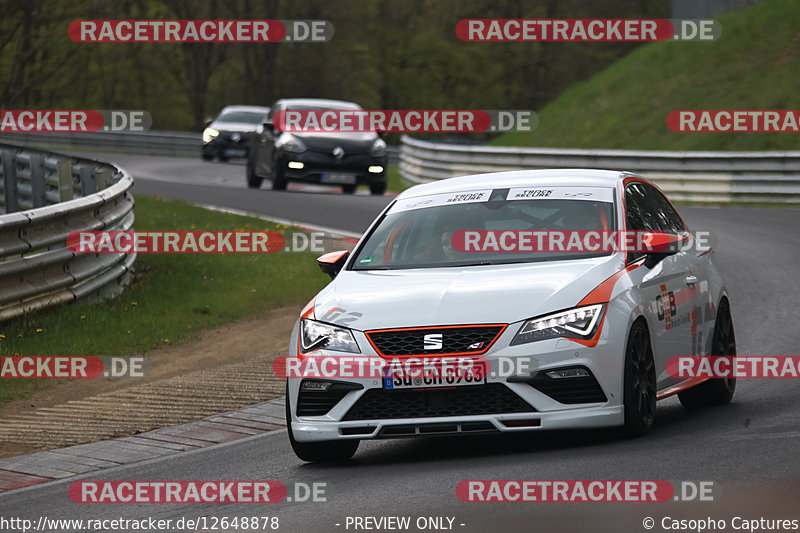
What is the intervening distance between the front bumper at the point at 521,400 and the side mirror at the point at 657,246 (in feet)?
2.94

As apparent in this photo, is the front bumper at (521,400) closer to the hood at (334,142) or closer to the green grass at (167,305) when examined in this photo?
the green grass at (167,305)

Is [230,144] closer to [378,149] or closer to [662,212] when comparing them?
[378,149]

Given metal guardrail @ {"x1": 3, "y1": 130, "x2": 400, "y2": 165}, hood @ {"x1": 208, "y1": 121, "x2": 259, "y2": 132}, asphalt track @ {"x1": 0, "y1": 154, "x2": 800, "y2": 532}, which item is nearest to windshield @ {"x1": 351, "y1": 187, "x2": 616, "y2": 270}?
asphalt track @ {"x1": 0, "y1": 154, "x2": 800, "y2": 532}

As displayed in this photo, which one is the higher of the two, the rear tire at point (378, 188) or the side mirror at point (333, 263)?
the side mirror at point (333, 263)

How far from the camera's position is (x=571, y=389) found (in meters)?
7.73

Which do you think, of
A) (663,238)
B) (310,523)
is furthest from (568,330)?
(310,523)

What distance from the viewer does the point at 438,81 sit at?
6938 centimetres

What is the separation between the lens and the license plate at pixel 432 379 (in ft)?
25.0

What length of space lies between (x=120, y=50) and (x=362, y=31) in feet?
37.8

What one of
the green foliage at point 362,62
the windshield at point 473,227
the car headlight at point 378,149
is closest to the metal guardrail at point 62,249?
the windshield at point 473,227

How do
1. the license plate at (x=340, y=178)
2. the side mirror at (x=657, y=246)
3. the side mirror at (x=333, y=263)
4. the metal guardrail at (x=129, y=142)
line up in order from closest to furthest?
the side mirror at (x=657, y=246)
the side mirror at (x=333, y=263)
the license plate at (x=340, y=178)
the metal guardrail at (x=129, y=142)

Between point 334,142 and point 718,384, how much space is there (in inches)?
711

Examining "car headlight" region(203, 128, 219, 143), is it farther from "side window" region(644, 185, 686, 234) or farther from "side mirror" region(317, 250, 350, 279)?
"side mirror" region(317, 250, 350, 279)

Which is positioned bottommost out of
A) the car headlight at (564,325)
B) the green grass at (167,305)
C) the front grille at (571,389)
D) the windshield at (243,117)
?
the green grass at (167,305)
